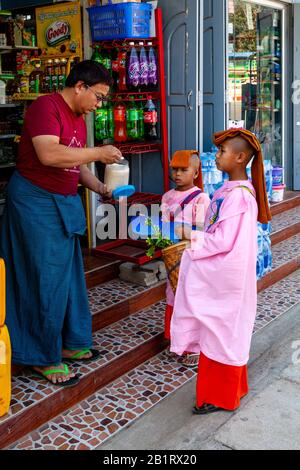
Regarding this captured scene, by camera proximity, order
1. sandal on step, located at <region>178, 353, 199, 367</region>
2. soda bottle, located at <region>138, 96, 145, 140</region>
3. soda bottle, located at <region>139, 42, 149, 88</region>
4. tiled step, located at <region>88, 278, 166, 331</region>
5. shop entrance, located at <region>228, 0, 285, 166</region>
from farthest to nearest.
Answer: shop entrance, located at <region>228, 0, 285, 166</region>
soda bottle, located at <region>138, 96, 145, 140</region>
soda bottle, located at <region>139, 42, 149, 88</region>
tiled step, located at <region>88, 278, 166, 331</region>
sandal on step, located at <region>178, 353, 199, 367</region>

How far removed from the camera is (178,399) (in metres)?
3.37

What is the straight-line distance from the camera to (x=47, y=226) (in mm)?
3146

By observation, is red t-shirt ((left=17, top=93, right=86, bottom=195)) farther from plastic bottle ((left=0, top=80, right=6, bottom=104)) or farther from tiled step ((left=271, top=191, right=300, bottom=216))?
tiled step ((left=271, top=191, right=300, bottom=216))

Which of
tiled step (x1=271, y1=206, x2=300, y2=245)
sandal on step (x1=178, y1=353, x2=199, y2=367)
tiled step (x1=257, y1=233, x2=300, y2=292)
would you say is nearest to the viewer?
sandal on step (x1=178, y1=353, x2=199, y2=367)

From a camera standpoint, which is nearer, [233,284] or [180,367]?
[233,284]

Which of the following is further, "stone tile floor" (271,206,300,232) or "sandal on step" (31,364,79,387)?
"stone tile floor" (271,206,300,232)

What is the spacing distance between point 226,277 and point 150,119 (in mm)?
2412

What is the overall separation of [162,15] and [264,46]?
2.84 metres

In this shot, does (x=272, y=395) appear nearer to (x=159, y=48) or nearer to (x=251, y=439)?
(x=251, y=439)

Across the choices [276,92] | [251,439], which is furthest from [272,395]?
[276,92]

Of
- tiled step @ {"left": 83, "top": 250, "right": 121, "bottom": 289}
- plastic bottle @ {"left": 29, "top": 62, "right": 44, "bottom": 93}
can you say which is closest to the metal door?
plastic bottle @ {"left": 29, "top": 62, "right": 44, "bottom": 93}

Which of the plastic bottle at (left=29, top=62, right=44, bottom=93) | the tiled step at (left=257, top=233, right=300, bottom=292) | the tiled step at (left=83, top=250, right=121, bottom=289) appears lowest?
the tiled step at (left=257, top=233, right=300, bottom=292)

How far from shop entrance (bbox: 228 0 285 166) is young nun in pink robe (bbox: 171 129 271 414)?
169 inches

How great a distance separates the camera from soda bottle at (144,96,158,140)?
16.6 ft
